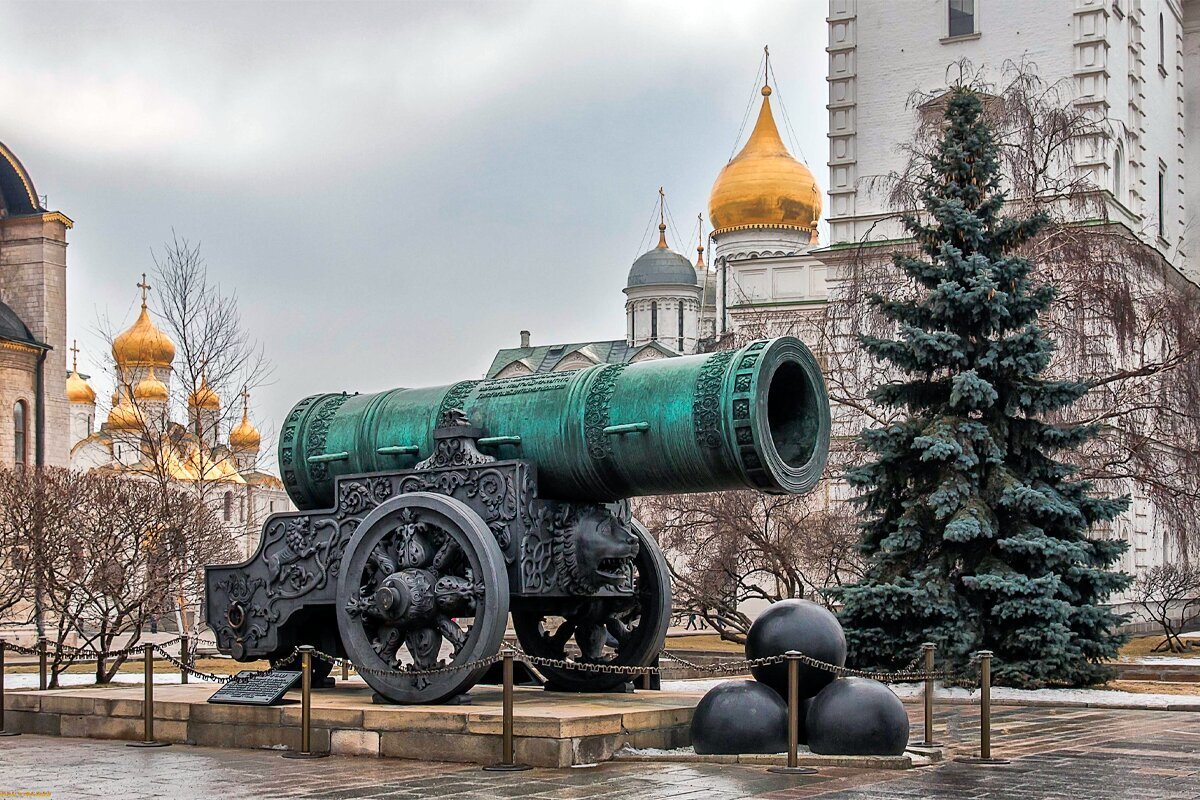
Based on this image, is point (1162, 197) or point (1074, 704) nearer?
point (1074, 704)

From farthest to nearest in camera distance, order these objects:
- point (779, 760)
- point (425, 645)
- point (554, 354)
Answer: point (554, 354) → point (425, 645) → point (779, 760)

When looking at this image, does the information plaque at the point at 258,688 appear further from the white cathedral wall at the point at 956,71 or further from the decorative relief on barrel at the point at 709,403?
the white cathedral wall at the point at 956,71

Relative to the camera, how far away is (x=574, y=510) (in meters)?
10.5

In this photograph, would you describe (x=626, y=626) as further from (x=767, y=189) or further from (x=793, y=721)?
(x=767, y=189)

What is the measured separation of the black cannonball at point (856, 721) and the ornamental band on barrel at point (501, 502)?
1203 millimetres

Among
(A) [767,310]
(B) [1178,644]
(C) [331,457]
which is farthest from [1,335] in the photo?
(C) [331,457]

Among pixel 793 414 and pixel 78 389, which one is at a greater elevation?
pixel 78 389

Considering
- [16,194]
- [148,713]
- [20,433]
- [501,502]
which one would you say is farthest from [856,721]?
[16,194]

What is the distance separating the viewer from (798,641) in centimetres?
969

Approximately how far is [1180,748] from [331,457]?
233 inches

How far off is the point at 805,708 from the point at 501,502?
221 cm

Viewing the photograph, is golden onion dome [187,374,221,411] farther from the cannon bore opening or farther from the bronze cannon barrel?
the cannon bore opening

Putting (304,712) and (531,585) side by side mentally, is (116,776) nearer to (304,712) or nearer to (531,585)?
(304,712)

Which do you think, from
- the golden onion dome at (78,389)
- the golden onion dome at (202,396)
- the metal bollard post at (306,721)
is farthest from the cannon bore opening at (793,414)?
the golden onion dome at (78,389)
